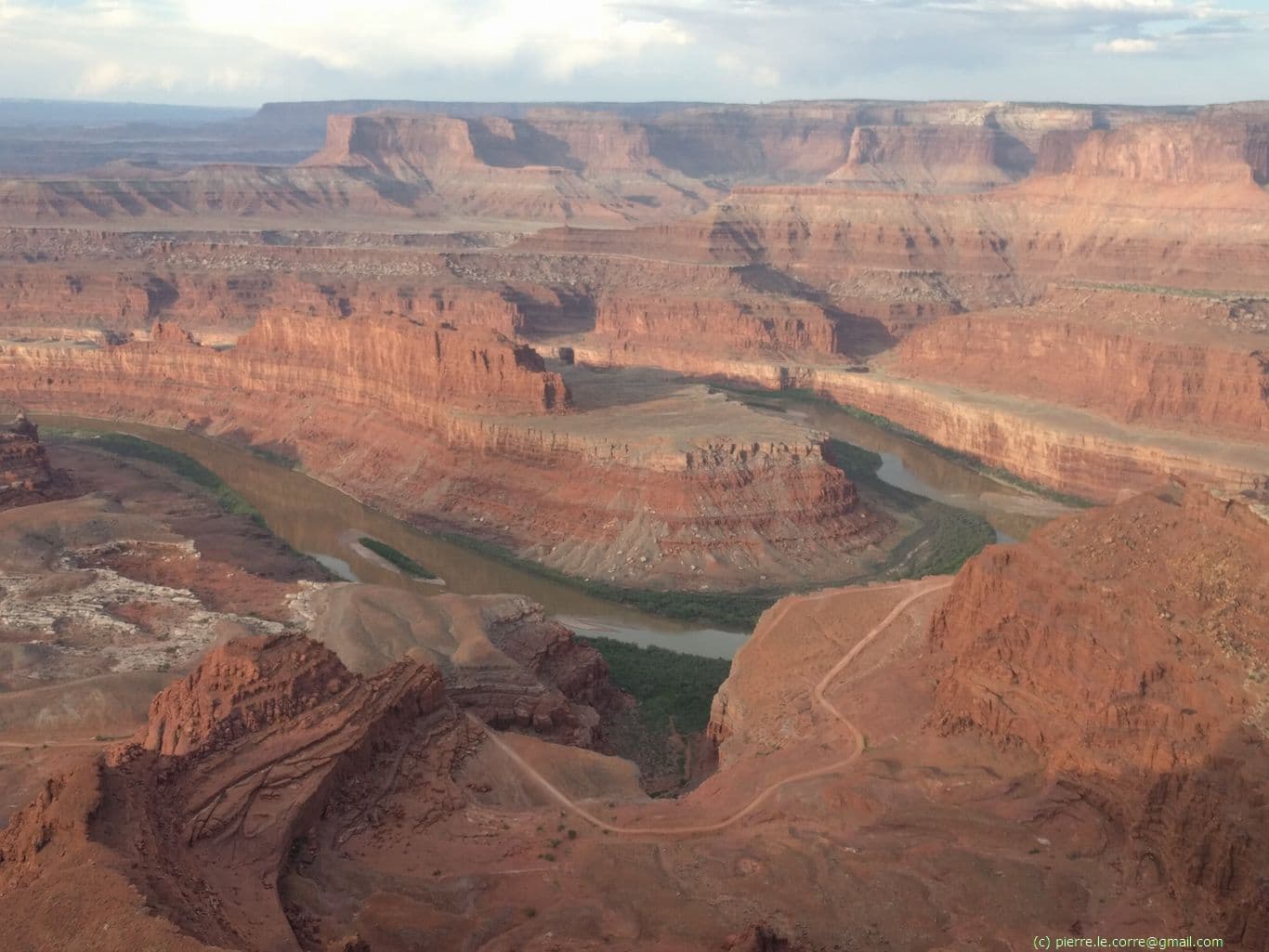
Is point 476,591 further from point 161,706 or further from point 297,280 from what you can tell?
point 297,280

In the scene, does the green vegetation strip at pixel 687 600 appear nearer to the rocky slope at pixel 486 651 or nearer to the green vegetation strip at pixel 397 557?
the green vegetation strip at pixel 397 557

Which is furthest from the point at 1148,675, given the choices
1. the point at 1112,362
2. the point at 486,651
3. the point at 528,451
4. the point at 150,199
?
the point at 150,199

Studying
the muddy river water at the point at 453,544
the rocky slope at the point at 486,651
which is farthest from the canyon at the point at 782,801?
the muddy river water at the point at 453,544

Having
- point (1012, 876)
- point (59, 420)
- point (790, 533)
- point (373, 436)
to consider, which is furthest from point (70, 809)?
point (59, 420)

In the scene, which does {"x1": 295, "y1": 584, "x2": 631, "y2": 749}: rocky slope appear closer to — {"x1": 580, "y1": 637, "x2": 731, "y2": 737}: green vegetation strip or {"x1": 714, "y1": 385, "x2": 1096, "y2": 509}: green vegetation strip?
{"x1": 580, "y1": 637, "x2": 731, "y2": 737}: green vegetation strip

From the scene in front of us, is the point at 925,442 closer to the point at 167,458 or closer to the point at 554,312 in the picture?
the point at 167,458

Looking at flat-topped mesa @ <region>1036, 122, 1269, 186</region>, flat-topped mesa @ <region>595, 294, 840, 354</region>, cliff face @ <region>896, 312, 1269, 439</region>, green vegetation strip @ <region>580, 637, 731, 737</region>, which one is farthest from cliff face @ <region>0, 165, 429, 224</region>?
green vegetation strip @ <region>580, 637, 731, 737</region>
